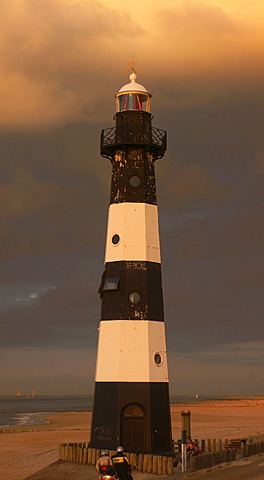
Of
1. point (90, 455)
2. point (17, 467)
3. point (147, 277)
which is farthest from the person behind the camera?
point (17, 467)

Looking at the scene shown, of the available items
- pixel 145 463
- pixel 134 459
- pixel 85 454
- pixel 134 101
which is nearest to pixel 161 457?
pixel 145 463

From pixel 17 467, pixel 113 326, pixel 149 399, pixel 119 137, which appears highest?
pixel 119 137

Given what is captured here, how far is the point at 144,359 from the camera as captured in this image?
102 ft

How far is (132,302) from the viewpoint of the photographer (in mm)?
31688

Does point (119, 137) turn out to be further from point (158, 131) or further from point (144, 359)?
point (144, 359)

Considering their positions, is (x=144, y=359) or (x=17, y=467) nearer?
(x=144, y=359)

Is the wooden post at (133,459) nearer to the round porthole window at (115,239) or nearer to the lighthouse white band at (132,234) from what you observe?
the lighthouse white band at (132,234)

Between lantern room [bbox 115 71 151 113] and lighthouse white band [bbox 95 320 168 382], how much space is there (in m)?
11.0

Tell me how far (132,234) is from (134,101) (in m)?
7.06

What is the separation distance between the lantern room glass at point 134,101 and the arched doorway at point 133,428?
48.8 ft

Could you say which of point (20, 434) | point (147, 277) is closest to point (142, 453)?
point (147, 277)

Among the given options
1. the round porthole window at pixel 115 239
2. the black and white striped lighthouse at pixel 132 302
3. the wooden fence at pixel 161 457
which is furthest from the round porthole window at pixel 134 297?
the wooden fence at pixel 161 457

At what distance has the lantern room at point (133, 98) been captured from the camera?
33.9 meters

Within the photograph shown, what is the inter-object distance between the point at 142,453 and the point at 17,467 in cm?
1159
